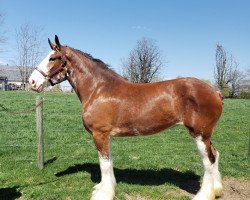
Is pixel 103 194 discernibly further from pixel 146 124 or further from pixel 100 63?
pixel 100 63

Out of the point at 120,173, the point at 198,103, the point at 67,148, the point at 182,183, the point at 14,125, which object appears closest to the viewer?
the point at 198,103

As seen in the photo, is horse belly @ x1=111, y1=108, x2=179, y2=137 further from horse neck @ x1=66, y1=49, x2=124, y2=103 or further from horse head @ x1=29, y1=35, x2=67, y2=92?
horse head @ x1=29, y1=35, x2=67, y2=92

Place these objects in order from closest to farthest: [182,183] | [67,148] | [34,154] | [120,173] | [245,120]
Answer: [182,183]
[120,173]
[34,154]
[67,148]
[245,120]

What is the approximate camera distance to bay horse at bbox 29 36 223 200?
6.54 meters

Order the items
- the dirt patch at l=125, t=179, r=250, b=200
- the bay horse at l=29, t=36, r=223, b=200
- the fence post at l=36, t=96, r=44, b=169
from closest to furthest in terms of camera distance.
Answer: the bay horse at l=29, t=36, r=223, b=200, the dirt patch at l=125, t=179, r=250, b=200, the fence post at l=36, t=96, r=44, b=169

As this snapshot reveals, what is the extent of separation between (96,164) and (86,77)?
9.68 ft

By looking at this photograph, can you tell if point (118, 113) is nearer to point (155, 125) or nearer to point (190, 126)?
point (155, 125)

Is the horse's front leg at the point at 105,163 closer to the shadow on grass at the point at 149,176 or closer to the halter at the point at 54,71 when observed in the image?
the shadow on grass at the point at 149,176

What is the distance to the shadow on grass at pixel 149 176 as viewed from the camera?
7.78 metres

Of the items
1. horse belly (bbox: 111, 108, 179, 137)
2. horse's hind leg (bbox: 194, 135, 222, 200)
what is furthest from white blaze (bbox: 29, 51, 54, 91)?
horse's hind leg (bbox: 194, 135, 222, 200)

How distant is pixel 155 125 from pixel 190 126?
0.64m

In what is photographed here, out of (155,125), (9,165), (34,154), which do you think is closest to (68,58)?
(155,125)

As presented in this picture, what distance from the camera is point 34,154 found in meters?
10.2

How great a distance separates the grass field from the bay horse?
2.61 feet
